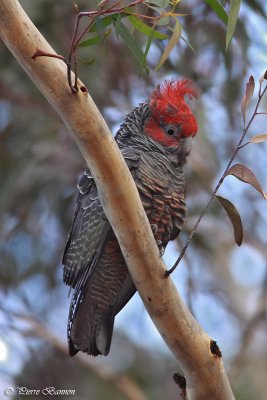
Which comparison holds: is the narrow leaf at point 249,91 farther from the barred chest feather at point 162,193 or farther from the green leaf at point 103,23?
the barred chest feather at point 162,193

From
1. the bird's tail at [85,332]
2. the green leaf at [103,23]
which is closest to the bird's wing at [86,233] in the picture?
the bird's tail at [85,332]

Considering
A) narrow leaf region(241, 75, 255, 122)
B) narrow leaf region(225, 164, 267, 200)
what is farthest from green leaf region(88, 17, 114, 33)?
narrow leaf region(225, 164, 267, 200)

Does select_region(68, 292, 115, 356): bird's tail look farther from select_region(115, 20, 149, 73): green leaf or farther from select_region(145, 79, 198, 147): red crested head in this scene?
select_region(115, 20, 149, 73): green leaf

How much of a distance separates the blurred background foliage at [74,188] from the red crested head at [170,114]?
4.00 feet

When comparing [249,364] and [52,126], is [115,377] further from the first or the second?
[52,126]

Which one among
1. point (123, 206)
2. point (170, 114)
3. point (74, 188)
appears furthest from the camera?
point (74, 188)

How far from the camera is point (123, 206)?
2070mm

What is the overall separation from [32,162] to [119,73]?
87 cm

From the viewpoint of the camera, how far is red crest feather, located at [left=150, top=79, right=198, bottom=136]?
2.92 meters

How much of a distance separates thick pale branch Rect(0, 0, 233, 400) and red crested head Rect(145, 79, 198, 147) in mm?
895

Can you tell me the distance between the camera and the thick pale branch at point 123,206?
1.95 metres

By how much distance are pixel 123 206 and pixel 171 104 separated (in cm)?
97

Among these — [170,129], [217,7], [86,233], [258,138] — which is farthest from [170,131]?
[258,138]

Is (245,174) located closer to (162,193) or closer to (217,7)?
(217,7)
